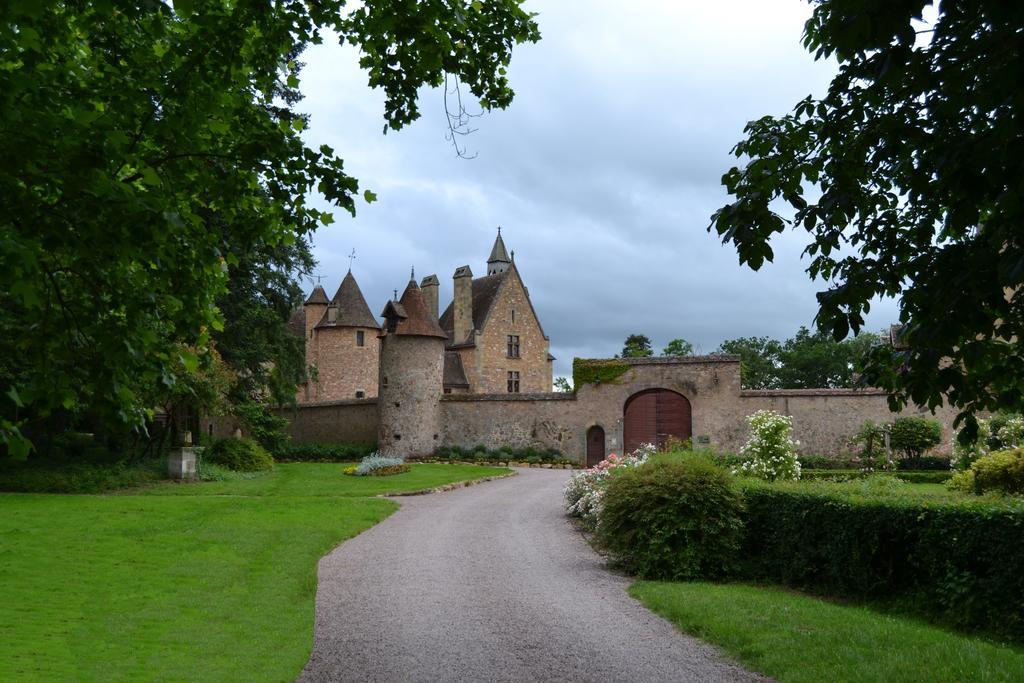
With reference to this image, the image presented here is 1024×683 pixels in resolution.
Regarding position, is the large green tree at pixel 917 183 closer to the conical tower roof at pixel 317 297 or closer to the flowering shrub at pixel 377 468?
the flowering shrub at pixel 377 468

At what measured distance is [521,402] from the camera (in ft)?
112

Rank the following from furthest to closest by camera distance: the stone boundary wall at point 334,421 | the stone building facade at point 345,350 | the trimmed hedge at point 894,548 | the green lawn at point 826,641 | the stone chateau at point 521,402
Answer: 1. the stone building facade at point 345,350
2. the stone boundary wall at point 334,421
3. the stone chateau at point 521,402
4. the trimmed hedge at point 894,548
5. the green lawn at point 826,641

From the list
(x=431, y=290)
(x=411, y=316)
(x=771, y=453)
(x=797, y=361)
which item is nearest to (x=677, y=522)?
(x=771, y=453)

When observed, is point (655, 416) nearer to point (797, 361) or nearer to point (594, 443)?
point (594, 443)

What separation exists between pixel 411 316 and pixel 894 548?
2691 cm

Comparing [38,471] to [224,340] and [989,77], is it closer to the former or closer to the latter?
[224,340]

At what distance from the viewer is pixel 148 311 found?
17.7 feet

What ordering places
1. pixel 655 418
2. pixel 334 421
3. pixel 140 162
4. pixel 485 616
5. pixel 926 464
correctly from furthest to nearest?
pixel 334 421 < pixel 655 418 < pixel 926 464 < pixel 485 616 < pixel 140 162

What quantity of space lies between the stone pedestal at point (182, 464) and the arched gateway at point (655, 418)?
16.4m

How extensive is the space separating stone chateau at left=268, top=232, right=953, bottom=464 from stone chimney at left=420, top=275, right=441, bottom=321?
4.08m

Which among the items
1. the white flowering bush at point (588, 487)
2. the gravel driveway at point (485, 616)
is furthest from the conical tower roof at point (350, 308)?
the gravel driveway at point (485, 616)

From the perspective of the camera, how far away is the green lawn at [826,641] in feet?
20.9

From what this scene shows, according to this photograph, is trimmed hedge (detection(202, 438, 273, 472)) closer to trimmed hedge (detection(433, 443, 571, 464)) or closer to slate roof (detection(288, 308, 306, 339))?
trimmed hedge (detection(433, 443, 571, 464))

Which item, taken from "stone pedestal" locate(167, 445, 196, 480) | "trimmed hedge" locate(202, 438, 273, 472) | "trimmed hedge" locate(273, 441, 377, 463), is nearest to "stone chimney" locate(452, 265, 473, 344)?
"trimmed hedge" locate(273, 441, 377, 463)
